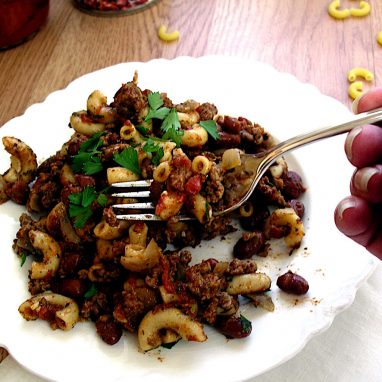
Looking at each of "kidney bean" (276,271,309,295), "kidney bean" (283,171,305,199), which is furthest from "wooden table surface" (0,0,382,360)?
"kidney bean" (276,271,309,295)

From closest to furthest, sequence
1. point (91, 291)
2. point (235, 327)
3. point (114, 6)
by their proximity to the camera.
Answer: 1. point (235, 327)
2. point (91, 291)
3. point (114, 6)

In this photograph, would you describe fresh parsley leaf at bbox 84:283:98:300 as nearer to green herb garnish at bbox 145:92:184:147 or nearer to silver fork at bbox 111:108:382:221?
silver fork at bbox 111:108:382:221

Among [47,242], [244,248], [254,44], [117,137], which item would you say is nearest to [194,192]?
[244,248]

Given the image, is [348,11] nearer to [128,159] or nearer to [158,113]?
[158,113]

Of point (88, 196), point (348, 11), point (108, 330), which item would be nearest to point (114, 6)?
point (348, 11)

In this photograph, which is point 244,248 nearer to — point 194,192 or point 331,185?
point 194,192

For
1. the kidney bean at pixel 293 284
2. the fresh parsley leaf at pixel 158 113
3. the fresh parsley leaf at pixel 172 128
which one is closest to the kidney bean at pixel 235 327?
the kidney bean at pixel 293 284

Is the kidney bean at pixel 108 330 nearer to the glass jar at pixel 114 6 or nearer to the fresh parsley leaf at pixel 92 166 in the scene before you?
the fresh parsley leaf at pixel 92 166
